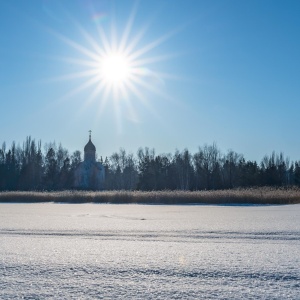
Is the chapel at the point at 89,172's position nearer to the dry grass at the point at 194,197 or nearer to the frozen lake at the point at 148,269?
the dry grass at the point at 194,197

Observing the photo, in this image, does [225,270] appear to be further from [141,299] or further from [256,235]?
[256,235]

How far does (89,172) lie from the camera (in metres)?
62.2

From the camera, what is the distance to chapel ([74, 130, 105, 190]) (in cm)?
6191

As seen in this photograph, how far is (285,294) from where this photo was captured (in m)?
2.95

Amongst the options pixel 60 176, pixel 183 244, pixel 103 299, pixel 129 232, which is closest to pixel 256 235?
pixel 183 244

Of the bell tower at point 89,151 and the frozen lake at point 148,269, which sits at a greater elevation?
the bell tower at point 89,151

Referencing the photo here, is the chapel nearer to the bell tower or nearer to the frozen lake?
the bell tower

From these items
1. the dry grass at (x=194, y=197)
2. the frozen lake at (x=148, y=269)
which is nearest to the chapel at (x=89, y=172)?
the dry grass at (x=194, y=197)

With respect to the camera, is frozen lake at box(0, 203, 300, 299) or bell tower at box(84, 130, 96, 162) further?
bell tower at box(84, 130, 96, 162)

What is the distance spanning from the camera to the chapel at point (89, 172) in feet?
203

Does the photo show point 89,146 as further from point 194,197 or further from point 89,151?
point 194,197

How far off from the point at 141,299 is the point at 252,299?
791 millimetres

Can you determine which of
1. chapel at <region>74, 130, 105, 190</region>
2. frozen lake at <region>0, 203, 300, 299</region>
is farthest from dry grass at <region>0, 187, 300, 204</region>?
chapel at <region>74, 130, 105, 190</region>

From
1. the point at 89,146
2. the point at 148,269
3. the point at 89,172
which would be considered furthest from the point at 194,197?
the point at 89,146
